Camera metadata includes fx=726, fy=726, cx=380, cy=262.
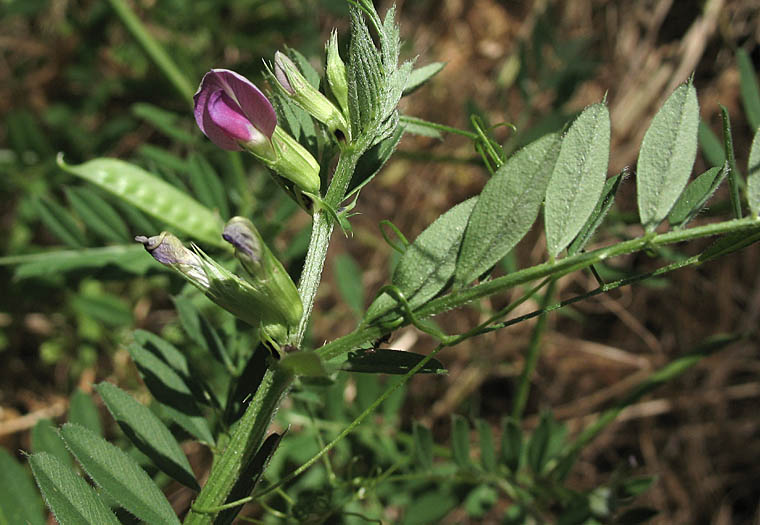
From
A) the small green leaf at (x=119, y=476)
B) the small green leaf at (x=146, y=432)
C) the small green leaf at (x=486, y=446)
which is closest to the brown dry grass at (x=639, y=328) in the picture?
the small green leaf at (x=486, y=446)

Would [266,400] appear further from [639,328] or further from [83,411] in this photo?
[639,328]

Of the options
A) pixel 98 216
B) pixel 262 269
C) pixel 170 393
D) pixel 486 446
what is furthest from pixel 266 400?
pixel 98 216

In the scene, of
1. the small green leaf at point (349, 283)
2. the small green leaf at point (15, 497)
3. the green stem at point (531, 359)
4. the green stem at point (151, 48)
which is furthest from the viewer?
the green stem at point (151, 48)

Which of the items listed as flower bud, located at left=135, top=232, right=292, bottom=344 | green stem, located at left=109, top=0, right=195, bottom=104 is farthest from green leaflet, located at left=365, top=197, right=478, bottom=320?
green stem, located at left=109, top=0, right=195, bottom=104

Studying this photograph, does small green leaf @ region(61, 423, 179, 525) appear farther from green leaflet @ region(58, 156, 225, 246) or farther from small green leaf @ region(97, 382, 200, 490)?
green leaflet @ region(58, 156, 225, 246)

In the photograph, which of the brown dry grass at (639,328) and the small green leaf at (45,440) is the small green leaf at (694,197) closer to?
the small green leaf at (45,440)

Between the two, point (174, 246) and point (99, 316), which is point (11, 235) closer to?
point (99, 316)

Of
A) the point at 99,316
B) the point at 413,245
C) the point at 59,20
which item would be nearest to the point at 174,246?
the point at 413,245
